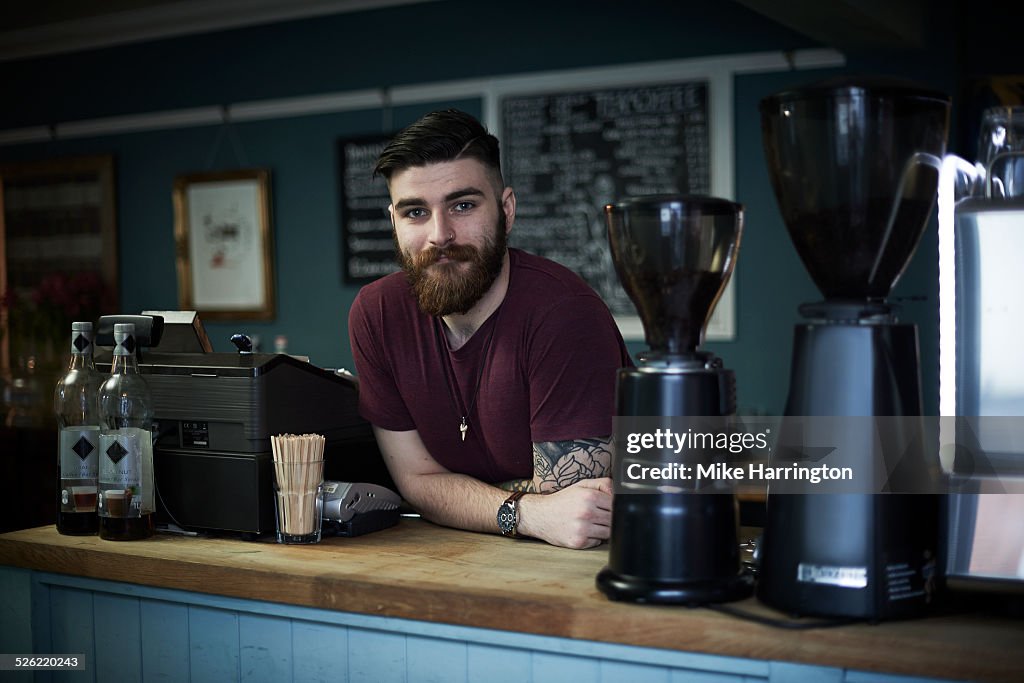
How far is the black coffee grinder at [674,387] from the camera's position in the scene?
118cm

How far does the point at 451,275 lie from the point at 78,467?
72 centimetres

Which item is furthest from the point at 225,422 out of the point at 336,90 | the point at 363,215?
the point at 336,90

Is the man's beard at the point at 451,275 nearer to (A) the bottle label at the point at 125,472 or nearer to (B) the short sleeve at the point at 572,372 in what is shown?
(B) the short sleeve at the point at 572,372

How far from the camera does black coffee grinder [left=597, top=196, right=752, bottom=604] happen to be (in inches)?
46.6

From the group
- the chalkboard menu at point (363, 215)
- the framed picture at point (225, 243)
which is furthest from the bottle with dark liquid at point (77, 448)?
the framed picture at point (225, 243)

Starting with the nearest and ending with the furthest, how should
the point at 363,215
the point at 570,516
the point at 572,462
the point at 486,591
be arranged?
the point at 486,591
the point at 570,516
the point at 572,462
the point at 363,215

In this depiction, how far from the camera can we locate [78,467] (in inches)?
65.0

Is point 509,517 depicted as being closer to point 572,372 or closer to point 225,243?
point 572,372

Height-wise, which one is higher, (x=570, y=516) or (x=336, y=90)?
(x=336, y=90)

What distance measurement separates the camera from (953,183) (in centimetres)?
118

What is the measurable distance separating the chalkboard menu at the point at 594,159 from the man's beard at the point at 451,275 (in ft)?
6.28

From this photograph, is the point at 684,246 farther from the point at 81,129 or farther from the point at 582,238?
the point at 81,129

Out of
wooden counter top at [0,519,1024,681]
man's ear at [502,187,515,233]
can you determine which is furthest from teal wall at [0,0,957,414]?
wooden counter top at [0,519,1024,681]

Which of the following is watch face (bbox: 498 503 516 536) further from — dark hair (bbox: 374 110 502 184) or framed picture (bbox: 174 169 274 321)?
framed picture (bbox: 174 169 274 321)
